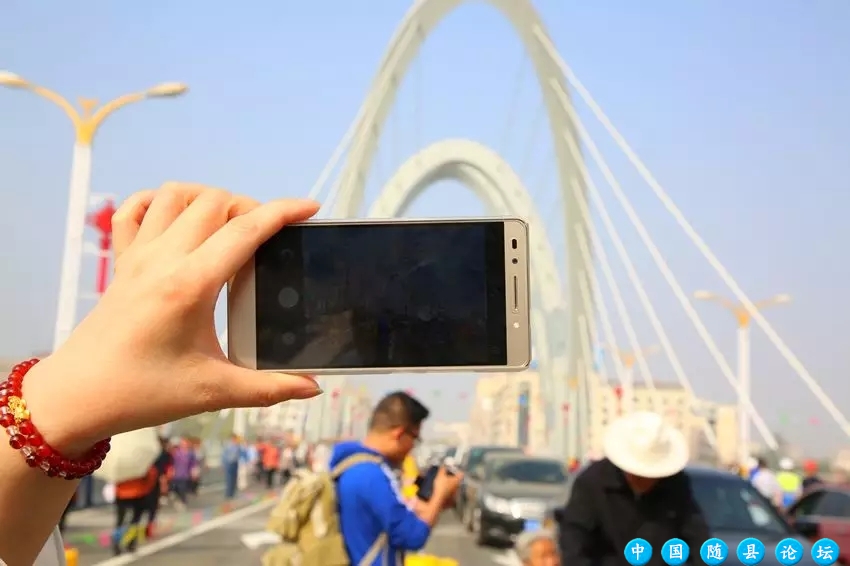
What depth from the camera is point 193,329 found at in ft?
4.15

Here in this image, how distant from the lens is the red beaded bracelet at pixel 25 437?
1.21 metres

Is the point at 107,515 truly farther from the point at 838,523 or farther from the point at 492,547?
the point at 838,523

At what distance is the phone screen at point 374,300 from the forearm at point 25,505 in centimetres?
34

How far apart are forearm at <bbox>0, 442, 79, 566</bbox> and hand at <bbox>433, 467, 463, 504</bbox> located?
266 cm

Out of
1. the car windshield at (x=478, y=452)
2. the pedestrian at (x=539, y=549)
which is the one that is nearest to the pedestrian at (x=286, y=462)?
the car windshield at (x=478, y=452)

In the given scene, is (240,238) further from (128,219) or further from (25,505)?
(25,505)

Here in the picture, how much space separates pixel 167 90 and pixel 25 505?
1935 centimetres

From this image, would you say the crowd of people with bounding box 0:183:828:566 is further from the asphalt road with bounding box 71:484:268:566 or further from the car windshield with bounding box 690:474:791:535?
the asphalt road with bounding box 71:484:268:566

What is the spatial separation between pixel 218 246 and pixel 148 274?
86mm

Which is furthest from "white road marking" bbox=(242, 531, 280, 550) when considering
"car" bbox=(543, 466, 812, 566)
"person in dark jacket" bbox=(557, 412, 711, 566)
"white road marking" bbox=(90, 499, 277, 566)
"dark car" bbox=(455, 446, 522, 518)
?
"person in dark jacket" bbox=(557, 412, 711, 566)

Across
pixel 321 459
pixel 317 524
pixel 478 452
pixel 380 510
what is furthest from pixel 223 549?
pixel 380 510

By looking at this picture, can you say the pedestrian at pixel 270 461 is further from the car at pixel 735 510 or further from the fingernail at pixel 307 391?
the fingernail at pixel 307 391

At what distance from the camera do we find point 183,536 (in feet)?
56.7

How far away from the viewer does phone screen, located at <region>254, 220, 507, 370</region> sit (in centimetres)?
155
